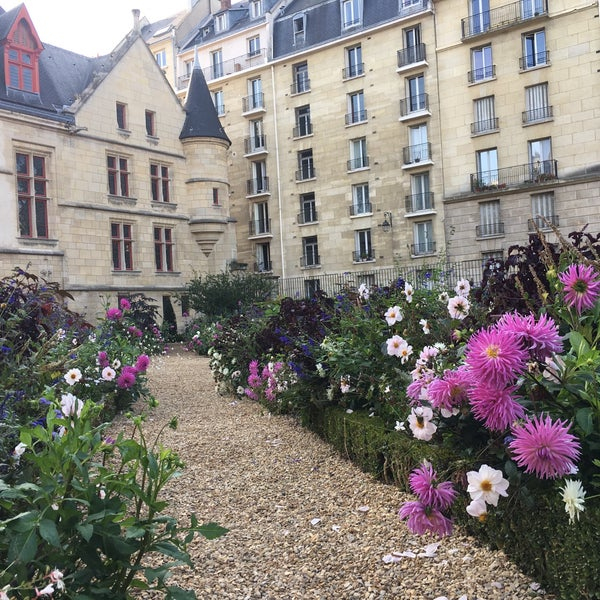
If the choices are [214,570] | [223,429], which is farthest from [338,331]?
[214,570]

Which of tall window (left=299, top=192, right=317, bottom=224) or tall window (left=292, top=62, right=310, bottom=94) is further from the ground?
tall window (left=292, top=62, right=310, bottom=94)

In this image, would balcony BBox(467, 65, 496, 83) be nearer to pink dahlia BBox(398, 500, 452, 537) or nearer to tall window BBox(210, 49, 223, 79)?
tall window BBox(210, 49, 223, 79)

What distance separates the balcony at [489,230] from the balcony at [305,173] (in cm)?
802

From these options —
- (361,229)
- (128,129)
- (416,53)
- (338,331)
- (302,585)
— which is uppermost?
(416,53)

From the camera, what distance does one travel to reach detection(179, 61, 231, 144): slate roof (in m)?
23.6

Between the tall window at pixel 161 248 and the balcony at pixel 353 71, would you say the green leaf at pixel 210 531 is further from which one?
the balcony at pixel 353 71

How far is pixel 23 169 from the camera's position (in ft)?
62.1

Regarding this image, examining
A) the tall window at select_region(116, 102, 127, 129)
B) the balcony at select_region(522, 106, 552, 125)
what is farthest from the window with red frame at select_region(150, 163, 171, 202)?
the balcony at select_region(522, 106, 552, 125)

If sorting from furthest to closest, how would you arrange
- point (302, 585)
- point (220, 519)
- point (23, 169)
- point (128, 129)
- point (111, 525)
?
point (128, 129) < point (23, 169) < point (220, 519) < point (302, 585) < point (111, 525)

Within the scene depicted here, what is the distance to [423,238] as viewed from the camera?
2556 centimetres

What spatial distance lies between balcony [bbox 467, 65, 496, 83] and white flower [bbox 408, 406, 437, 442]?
78.0 feet

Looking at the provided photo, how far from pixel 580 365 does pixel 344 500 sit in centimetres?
213

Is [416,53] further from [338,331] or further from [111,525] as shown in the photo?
[111,525]

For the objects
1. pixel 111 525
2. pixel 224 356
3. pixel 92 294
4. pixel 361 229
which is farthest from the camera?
pixel 361 229
